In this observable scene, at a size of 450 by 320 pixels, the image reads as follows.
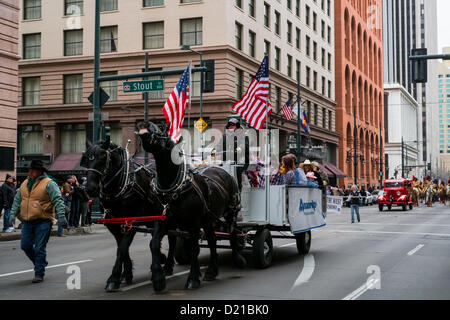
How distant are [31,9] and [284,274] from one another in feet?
124

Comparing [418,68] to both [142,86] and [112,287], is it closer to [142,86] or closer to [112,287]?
[142,86]

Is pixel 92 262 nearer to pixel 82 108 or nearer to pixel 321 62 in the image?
pixel 82 108

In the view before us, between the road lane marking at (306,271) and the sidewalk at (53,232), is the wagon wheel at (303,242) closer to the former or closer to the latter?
the road lane marking at (306,271)

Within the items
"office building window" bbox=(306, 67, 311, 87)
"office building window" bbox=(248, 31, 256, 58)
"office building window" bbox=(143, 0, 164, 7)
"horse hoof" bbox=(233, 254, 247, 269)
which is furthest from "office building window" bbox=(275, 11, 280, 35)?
"horse hoof" bbox=(233, 254, 247, 269)

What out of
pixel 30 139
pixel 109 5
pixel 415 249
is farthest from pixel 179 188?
pixel 30 139

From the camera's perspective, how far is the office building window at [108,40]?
1524 inches

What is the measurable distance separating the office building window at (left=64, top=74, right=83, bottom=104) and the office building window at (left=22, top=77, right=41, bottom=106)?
2243 mm

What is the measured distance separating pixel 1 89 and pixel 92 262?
1651 cm

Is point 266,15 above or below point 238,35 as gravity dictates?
above

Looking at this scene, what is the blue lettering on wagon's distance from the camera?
10.9 metres

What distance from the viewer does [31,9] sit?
133 ft

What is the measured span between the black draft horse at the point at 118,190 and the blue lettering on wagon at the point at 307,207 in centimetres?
372

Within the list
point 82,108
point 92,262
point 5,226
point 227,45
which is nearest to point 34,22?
point 82,108
